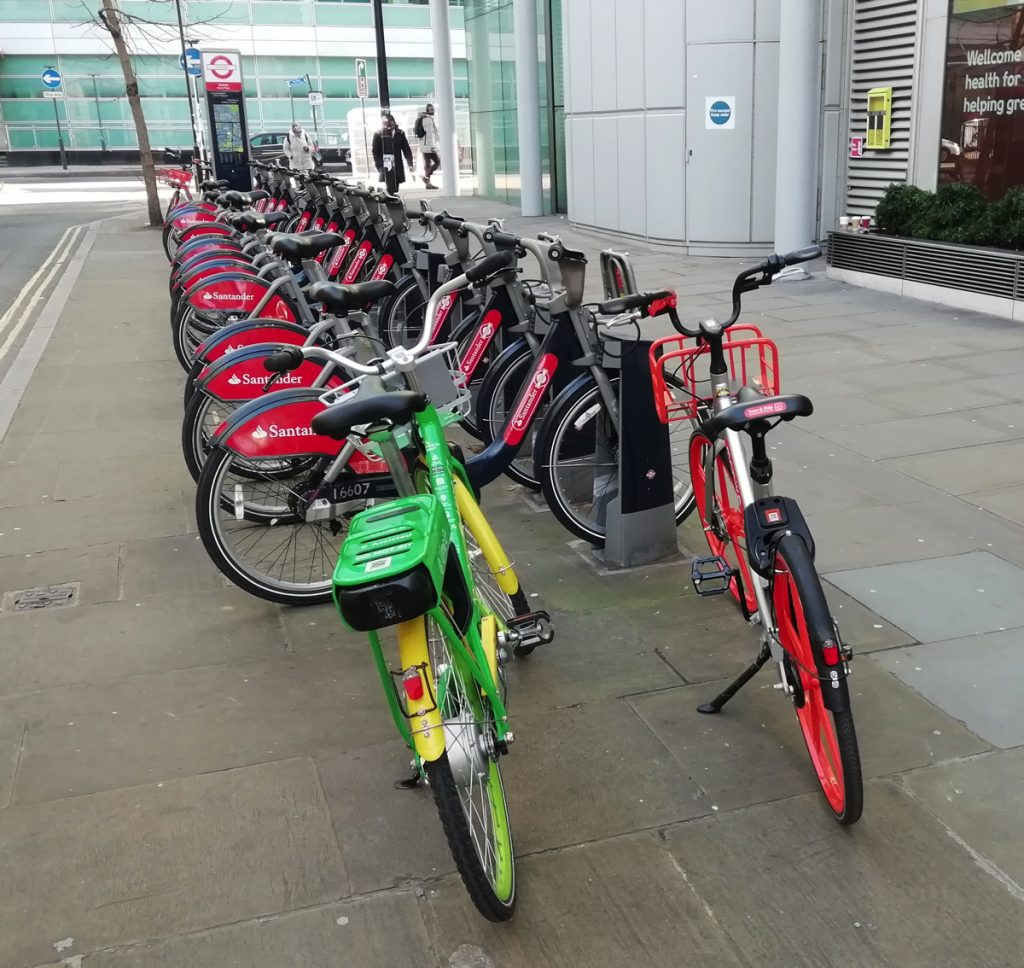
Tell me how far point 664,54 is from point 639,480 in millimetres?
10197

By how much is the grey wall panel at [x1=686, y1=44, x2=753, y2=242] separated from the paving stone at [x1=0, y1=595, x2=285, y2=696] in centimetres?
1006

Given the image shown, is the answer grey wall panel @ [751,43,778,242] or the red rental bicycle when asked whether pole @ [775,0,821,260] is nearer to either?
grey wall panel @ [751,43,778,242]

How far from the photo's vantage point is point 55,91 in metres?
42.4

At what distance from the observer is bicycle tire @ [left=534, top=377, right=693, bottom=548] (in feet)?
14.9

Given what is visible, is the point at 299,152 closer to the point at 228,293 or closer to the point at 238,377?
the point at 228,293

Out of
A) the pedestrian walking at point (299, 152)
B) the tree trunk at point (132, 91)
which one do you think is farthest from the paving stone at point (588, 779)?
the pedestrian walking at point (299, 152)

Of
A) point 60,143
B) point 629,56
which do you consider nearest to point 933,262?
point 629,56

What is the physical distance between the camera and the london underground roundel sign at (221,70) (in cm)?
2347

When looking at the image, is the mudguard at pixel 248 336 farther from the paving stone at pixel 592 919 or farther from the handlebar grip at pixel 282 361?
the paving stone at pixel 592 919

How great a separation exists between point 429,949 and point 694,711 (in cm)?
124

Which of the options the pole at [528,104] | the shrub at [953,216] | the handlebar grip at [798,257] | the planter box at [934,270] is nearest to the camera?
the handlebar grip at [798,257]

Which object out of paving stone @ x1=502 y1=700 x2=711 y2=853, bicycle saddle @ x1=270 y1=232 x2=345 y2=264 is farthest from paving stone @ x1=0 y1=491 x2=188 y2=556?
paving stone @ x1=502 y1=700 x2=711 y2=853

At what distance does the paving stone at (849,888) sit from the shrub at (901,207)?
28.1 ft

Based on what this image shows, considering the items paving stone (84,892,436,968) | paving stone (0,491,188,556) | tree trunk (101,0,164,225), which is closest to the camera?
paving stone (84,892,436,968)
